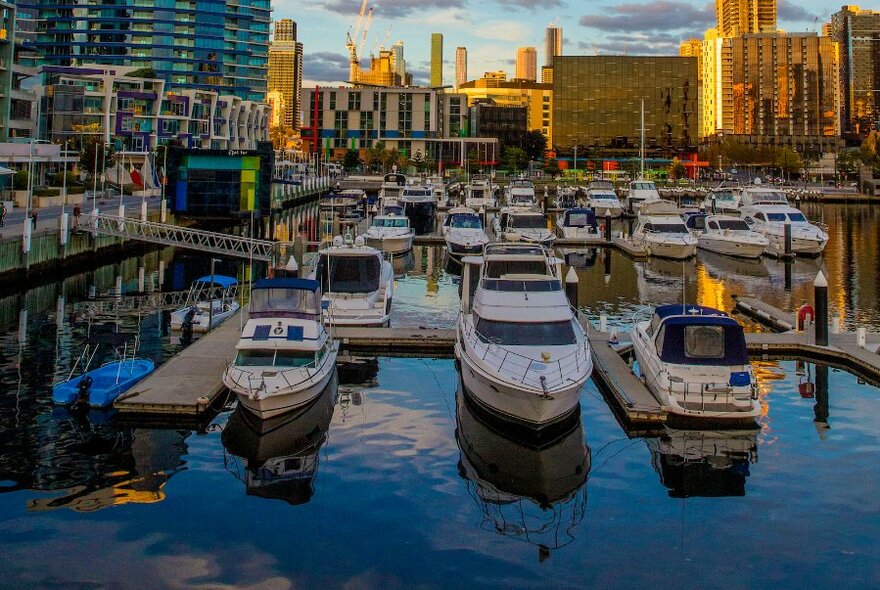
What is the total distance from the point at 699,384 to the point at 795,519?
6.40 metres

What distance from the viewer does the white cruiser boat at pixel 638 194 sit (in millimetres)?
98750

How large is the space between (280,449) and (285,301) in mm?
6903

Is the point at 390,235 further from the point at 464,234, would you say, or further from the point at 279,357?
the point at 279,357

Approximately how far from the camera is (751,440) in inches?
829

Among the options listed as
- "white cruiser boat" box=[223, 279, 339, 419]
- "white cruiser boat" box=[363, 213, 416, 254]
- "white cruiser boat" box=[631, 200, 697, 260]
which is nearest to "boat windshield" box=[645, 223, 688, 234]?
"white cruiser boat" box=[631, 200, 697, 260]

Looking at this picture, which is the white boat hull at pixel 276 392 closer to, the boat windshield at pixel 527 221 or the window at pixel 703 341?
the window at pixel 703 341

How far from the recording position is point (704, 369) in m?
22.6

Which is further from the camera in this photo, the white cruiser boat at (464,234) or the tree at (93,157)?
the tree at (93,157)

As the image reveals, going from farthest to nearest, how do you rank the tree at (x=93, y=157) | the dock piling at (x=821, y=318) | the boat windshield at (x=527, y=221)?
the tree at (x=93, y=157)
the boat windshield at (x=527, y=221)
the dock piling at (x=821, y=318)

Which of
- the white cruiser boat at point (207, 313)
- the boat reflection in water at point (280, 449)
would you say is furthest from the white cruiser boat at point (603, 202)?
the boat reflection in water at point (280, 449)

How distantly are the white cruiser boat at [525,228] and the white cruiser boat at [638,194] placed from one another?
35.8 m

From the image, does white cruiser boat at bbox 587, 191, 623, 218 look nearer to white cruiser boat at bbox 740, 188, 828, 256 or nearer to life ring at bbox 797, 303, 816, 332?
white cruiser boat at bbox 740, 188, 828, 256

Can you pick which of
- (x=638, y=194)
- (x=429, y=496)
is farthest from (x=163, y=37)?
(x=429, y=496)

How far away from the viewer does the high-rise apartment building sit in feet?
557
